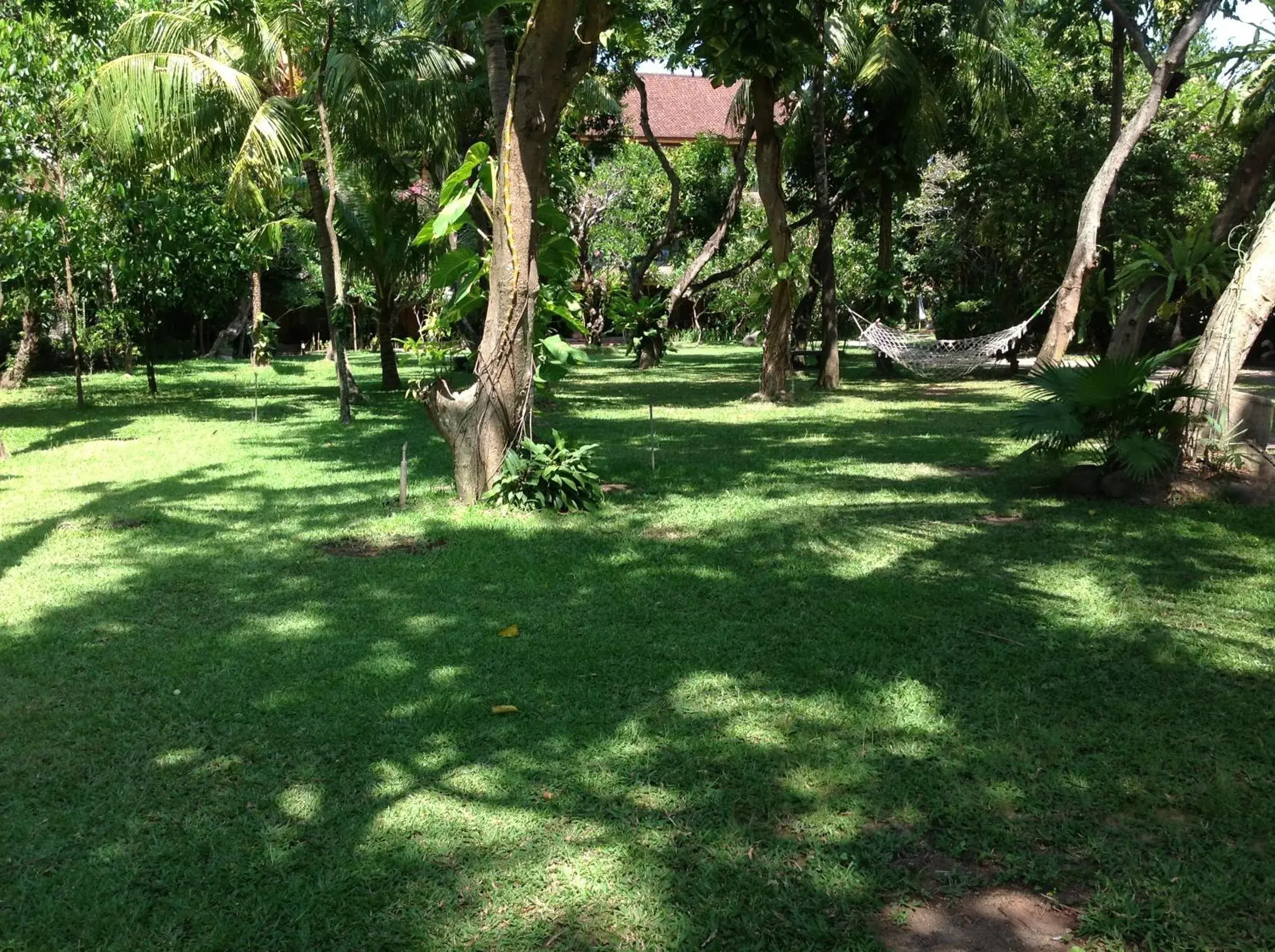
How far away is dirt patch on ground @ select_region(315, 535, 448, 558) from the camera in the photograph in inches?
261

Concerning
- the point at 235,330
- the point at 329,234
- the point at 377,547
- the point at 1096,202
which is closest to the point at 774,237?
the point at 1096,202

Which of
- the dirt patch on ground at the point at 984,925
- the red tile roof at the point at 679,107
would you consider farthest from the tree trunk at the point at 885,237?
the red tile roof at the point at 679,107

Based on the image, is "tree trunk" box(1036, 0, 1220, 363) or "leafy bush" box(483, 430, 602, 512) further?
"tree trunk" box(1036, 0, 1220, 363)

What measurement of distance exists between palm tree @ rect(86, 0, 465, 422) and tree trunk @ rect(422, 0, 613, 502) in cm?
521

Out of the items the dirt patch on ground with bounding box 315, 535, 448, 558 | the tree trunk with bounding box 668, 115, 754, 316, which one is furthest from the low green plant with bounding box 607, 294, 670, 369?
the dirt patch on ground with bounding box 315, 535, 448, 558

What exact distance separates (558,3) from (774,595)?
4.36 meters

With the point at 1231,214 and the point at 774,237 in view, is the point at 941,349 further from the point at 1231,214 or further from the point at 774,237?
the point at 1231,214

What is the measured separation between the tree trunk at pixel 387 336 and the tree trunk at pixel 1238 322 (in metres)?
13.3

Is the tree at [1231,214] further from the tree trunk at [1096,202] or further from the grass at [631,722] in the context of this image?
the tree trunk at [1096,202]

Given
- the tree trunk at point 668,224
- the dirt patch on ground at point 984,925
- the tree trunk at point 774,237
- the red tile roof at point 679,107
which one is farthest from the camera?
the red tile roof at point 679,107

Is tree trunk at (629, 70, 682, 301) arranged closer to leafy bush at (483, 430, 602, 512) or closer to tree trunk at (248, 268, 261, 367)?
tree trunk at (248, 268, 261, 367)

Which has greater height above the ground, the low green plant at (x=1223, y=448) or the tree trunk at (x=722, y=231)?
the tree trunk at (x=722, y=231)

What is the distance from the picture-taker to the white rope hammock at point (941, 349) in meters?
16.2

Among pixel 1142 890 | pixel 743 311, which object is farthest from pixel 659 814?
pixel 743 311
